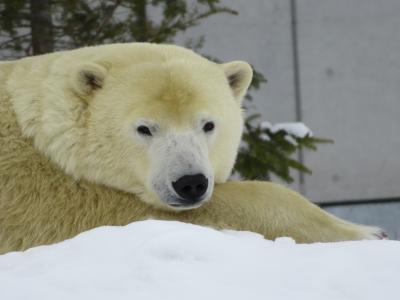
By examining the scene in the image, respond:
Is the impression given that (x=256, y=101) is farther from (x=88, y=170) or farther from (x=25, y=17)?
(x=88, y=170)

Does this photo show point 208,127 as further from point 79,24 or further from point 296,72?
point 296,72

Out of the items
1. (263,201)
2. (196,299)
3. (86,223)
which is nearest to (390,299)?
(196,299)

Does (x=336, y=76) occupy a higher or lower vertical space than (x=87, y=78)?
lower

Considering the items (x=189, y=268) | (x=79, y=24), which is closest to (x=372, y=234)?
(x=189, y=268)

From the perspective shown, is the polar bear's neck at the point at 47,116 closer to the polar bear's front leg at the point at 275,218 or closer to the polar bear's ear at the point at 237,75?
the polar bear's front leg at the point at 275,218

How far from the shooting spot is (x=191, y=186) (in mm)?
3561

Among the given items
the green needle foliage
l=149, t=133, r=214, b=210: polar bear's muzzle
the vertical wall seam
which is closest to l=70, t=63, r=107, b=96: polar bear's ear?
l=149, t=133, r=214, b=210: polar bear's muzzle

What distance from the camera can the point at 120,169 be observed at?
3906 mm

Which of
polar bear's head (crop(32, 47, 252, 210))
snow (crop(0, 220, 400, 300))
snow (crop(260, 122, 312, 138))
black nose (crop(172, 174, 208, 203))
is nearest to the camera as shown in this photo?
snow (crop(0, 220, 400, 300))

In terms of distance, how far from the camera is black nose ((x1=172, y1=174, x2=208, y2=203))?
355cm

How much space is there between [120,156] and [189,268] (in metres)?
1.59

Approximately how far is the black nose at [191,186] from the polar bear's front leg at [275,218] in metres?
0.27

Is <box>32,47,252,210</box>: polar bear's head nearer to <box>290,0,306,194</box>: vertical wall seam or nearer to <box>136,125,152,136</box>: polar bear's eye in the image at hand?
<box>136,125,152,136</box>: polar bear's eye

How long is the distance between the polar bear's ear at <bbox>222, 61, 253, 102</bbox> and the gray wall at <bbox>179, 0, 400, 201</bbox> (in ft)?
16.0
